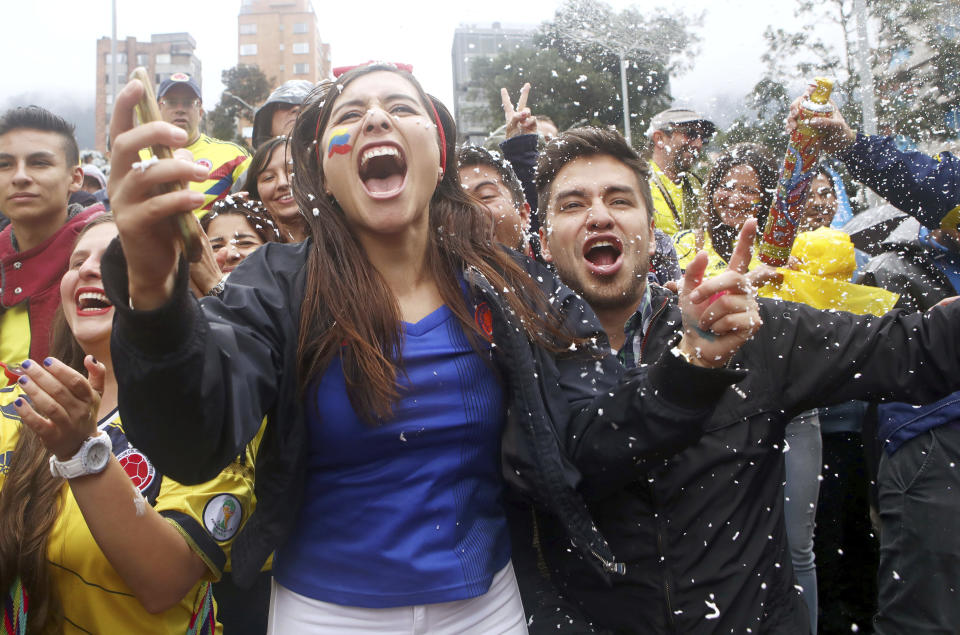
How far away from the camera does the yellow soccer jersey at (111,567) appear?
171 cm

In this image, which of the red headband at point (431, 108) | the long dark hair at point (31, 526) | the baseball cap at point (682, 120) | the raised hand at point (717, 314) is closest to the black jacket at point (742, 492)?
the raised hand at point (717, 314)

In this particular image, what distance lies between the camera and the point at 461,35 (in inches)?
1099

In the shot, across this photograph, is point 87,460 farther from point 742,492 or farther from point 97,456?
point 742,492

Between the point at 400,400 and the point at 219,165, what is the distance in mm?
2873

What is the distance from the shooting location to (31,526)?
5.80 feet

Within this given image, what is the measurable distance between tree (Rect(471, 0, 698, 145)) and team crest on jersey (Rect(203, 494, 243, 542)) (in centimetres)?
491

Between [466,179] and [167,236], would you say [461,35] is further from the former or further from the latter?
[167,236]

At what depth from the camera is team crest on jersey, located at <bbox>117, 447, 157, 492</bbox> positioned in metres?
1.80

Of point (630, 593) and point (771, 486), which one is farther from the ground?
point (771, 486)

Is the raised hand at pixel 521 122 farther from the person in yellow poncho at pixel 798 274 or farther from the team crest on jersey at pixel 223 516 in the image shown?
the team crest on jersey at pixel 223 516

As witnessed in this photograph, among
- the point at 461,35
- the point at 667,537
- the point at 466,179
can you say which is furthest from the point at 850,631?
the point at 461,35

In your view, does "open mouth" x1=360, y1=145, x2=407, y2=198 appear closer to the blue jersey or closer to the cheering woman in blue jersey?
the cheering woman in blue jersey

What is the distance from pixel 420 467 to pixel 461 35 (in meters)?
29.1

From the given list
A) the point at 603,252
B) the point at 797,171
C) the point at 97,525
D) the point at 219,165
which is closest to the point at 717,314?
the point at 603,252
